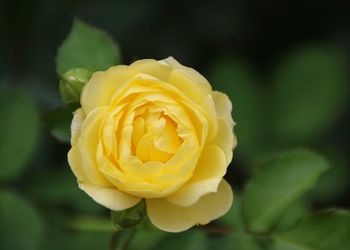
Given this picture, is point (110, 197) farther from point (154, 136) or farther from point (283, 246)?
point (283, 246)

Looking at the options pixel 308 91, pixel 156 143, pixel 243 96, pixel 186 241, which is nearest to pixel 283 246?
pixel 186 241

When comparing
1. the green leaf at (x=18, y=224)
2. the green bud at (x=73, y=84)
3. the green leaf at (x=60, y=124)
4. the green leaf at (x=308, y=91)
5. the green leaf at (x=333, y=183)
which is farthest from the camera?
the green leaf at (x=308, y=91)

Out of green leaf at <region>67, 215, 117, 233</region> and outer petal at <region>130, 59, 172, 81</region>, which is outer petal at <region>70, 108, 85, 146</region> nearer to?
outer petal at <region>130, 59, 172, 81</region>

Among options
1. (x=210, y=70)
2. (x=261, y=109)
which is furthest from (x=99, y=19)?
(x=261, y=109)

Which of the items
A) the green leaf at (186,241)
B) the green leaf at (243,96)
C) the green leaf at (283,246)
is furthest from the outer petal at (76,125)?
the green leaf at (243,96)

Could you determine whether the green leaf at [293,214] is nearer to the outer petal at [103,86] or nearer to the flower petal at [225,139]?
the flower petal at [225,139]

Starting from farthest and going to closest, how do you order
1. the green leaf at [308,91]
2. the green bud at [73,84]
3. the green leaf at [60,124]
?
the green leaf at [308,91]
the green leaf at [60,124]
the green bud at [73,84]
